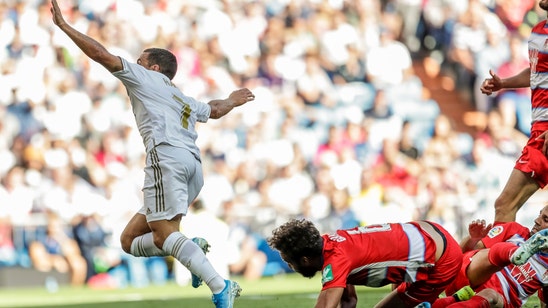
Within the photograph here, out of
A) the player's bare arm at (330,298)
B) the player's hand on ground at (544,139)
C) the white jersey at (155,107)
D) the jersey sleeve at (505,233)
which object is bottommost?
the player's bare arm at (330,298)

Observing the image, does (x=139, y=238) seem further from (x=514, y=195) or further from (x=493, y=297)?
(x=514, y=195)

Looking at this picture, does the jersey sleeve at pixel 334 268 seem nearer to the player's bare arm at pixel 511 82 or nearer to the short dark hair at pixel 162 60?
Result: the short dark hair at pixel 162 60

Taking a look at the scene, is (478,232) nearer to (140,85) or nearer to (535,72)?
(535,72)

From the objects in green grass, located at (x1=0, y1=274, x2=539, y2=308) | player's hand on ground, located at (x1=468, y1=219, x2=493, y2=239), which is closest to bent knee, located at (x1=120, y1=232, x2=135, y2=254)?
green grass, located at (x1=0, y1=274, x2=539, y2=308)

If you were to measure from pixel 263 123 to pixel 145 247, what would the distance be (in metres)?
8.20

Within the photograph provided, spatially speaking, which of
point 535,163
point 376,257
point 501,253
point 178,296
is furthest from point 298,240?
point 178,296

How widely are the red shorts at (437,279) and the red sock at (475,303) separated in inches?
8.0

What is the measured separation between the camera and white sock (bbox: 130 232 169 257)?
7203 mm

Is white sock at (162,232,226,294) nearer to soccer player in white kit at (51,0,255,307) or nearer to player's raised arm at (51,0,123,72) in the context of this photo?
soccer player in white kit at (51,0,255,307)

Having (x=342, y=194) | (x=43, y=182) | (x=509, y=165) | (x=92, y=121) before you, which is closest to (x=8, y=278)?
(x=43, y=182)

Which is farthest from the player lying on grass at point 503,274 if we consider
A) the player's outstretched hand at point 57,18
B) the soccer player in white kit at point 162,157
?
the player's outstretched hand at point 57,18

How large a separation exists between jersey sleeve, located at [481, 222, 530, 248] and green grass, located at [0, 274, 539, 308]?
1.03 m

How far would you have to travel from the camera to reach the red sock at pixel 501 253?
607cm

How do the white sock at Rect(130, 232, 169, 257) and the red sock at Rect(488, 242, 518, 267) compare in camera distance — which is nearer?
the red sock at Rect(488, 242, 518, 267)
